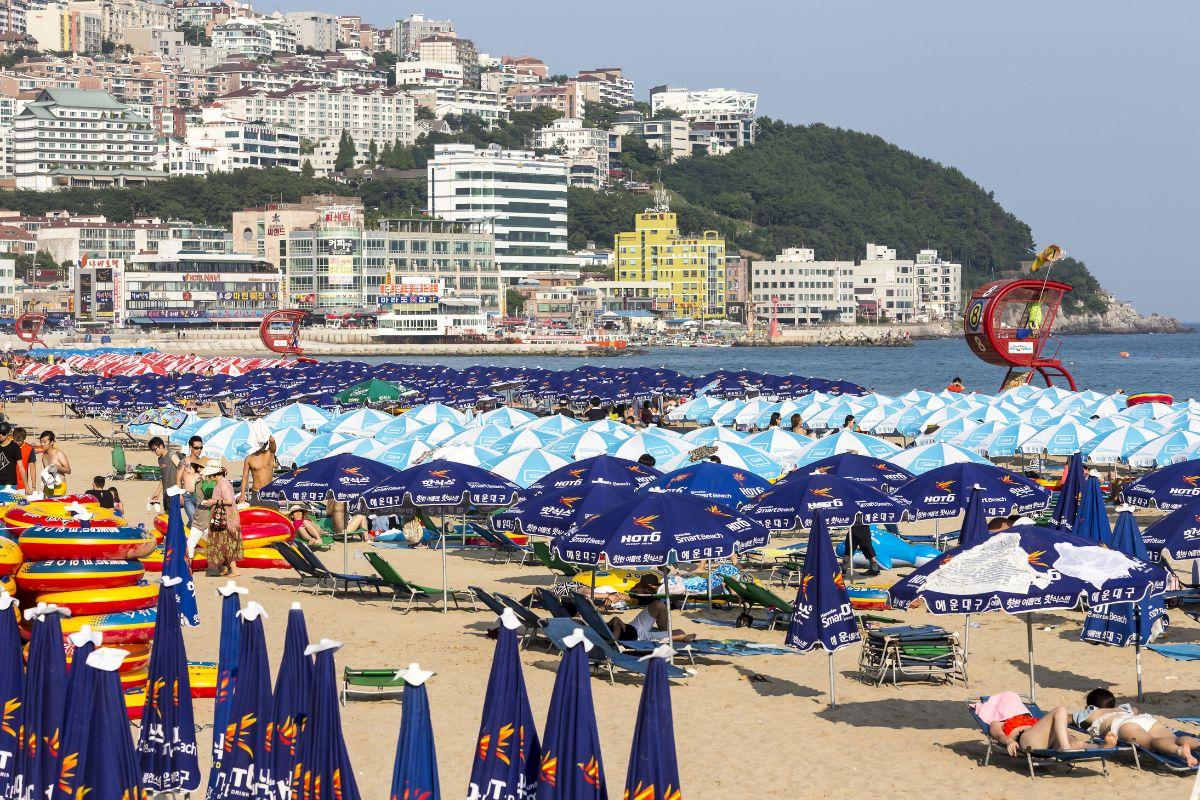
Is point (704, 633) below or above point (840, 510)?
below

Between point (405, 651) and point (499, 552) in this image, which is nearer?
point (405, 651)

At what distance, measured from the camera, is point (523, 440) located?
24000 millimetres

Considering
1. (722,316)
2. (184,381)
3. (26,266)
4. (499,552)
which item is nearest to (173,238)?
(26,266)

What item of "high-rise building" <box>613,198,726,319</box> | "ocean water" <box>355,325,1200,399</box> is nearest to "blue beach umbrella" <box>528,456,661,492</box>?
"ocean water" <box>355,325,1200,399</box>

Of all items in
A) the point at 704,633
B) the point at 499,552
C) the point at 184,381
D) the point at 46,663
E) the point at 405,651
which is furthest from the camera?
the point at 184,381

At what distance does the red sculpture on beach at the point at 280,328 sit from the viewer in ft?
343

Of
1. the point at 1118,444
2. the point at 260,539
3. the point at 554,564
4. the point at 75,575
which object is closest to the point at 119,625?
the point at 75,575

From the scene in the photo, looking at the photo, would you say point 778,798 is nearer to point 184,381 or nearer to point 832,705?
point 832,705

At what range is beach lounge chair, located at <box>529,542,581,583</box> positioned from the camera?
17.6 metres

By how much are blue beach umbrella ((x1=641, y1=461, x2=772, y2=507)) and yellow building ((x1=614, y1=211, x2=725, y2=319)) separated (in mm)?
152407

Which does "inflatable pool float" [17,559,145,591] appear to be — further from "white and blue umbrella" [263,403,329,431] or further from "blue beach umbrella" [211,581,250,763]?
"white and blue umbrella" [263,403,329,431]

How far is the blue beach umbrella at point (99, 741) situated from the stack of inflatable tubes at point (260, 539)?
11225mm

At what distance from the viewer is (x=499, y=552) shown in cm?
Result: 2073

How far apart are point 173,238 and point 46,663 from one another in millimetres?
146850
